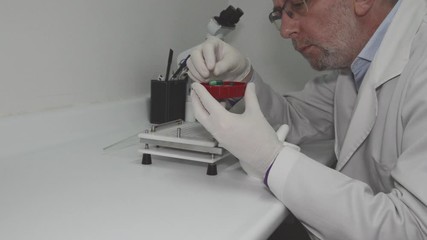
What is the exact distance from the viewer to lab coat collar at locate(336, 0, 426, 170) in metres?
0.82

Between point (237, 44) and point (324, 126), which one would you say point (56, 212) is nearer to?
point (324, 126)

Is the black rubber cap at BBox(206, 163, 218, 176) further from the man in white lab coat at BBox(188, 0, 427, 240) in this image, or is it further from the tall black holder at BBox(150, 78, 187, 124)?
the tall black holder at BBox(150, 78, 187, 124)

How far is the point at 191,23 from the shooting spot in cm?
159

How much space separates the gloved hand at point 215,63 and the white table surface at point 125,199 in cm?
25

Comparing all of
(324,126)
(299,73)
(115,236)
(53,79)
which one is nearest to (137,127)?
(53,79)

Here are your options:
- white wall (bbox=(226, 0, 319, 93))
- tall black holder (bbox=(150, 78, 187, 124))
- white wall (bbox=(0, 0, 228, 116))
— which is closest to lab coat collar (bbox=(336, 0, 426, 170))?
tall black holder (bbox=(150, 78, 187, 124))

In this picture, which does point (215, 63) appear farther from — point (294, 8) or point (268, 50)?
point (268, 50)

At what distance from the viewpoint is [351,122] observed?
35.2 inches

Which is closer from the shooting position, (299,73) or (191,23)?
(191,23)

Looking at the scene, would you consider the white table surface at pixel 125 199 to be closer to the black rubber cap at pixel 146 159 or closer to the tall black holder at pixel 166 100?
the black rubber cap at pixel 146 159

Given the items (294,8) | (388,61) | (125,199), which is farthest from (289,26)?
(125,199)

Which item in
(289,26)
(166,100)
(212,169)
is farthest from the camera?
(166,100)

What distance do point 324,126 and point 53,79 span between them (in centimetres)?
85

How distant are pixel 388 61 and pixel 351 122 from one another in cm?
15
